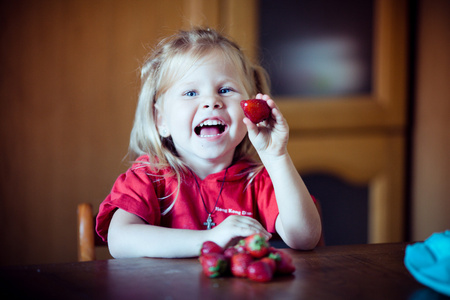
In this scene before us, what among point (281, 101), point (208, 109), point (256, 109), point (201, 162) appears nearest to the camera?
point (256, 109)

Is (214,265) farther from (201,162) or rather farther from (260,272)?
(201,162)

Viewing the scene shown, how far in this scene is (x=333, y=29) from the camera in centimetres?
232

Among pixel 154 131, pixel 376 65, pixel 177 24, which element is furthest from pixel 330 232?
pixel 154 131

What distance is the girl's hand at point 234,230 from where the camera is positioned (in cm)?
83

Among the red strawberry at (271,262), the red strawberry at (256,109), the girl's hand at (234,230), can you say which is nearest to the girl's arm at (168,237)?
the girl's hand at (234,230)

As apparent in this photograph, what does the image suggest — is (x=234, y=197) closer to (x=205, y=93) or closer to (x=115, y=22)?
(x=205, y=93)

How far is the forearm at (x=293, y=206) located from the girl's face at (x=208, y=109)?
0.56ft

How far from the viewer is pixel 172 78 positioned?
1217 millimetres

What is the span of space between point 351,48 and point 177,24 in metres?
0.86

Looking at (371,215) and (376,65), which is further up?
(376,65)

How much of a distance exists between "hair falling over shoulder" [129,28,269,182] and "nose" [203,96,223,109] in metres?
0.11

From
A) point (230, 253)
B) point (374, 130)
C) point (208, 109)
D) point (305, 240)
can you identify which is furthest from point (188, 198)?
point (374, 130)

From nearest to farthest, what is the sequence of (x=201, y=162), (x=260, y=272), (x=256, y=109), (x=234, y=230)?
(x=260, y=272), (x=234, y=230), (x=256, y=109), (x=201, y=162)

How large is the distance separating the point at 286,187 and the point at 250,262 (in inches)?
12.9
